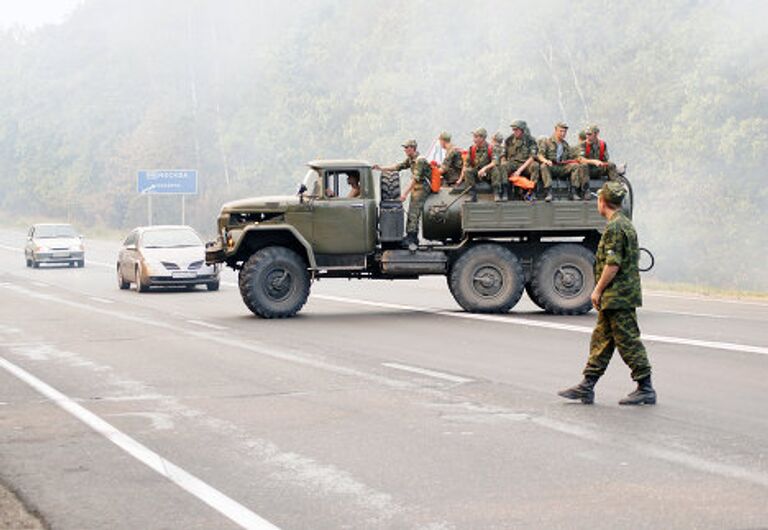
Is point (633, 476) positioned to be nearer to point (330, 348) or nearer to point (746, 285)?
point (330, 348)

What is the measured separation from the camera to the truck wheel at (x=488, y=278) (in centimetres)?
2130

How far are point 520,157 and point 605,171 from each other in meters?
1.31

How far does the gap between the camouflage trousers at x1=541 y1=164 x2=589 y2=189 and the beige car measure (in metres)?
10.4

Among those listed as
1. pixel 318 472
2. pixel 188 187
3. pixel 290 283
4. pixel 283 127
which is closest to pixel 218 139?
pixel 283 127

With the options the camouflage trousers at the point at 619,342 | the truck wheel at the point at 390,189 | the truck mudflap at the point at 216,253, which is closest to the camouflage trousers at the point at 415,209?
the truck wheel at the point at 390,189

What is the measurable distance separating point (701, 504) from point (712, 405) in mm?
3859

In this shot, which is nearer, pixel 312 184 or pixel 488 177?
pixel 488 177

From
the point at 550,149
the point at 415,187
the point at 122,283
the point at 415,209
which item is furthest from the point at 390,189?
the point at 122,283

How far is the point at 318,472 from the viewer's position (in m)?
8.55

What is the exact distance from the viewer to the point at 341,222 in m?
21.3

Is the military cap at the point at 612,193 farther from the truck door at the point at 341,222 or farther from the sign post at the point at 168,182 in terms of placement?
the sign post at the point at 168,182

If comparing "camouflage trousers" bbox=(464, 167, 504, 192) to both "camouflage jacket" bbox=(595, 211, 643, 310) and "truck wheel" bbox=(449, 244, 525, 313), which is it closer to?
"truck wheel" bbox=(449, 244, 525, 313)

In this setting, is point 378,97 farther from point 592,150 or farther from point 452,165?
point 592,150

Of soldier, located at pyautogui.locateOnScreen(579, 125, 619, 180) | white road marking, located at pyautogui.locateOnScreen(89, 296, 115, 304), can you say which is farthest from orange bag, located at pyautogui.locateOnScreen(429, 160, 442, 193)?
white road marking, located at pyautogui.locateOnScreen(89, 296, 115, 304)
